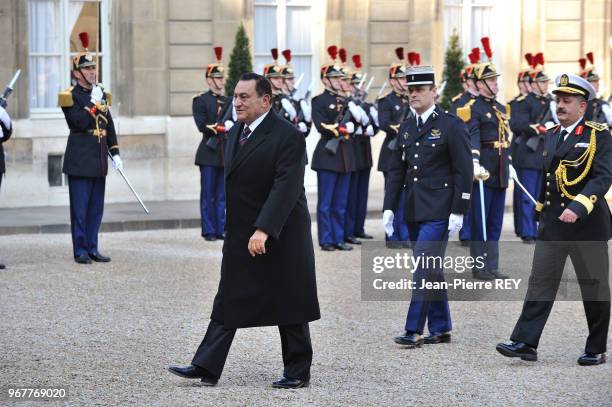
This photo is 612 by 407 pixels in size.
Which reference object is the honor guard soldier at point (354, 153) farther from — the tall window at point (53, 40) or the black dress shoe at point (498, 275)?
the tall window at point (53, 40)

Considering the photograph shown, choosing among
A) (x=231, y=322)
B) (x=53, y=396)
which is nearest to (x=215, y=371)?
(x=231, y=322)

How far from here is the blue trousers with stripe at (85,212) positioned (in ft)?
41.9

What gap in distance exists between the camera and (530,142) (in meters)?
15.1

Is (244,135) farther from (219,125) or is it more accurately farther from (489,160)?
(219,125)

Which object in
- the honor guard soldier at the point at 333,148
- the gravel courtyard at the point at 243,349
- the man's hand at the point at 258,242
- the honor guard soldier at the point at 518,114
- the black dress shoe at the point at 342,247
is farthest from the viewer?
the honor guard soldier at the point at 518,114

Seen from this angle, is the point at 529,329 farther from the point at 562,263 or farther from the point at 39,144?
the point at 39,144

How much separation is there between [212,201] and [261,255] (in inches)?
294

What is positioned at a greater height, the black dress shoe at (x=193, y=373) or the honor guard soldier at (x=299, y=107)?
the honor guard soldier at (x=299, y=107)

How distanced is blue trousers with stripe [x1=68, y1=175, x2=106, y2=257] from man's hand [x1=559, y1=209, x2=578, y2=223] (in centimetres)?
578

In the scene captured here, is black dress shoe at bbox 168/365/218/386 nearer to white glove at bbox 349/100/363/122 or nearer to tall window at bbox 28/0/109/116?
white glove at bbox 349/100/363/122

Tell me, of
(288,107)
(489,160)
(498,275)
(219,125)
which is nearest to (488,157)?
(489,160)

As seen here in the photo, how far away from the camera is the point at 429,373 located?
801cm

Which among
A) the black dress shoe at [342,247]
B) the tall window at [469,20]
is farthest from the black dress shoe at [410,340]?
the tall window at [469,20]

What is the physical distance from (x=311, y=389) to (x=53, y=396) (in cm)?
137
